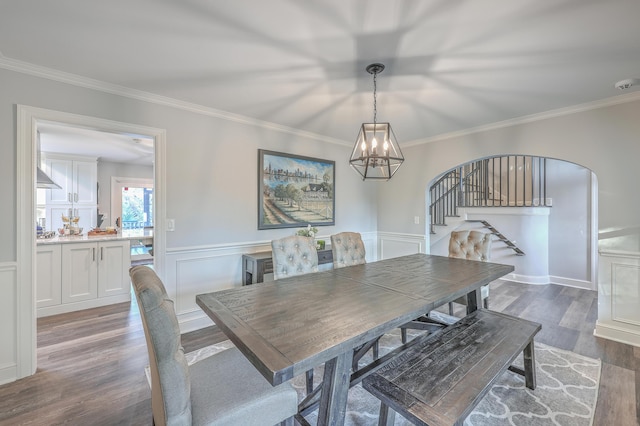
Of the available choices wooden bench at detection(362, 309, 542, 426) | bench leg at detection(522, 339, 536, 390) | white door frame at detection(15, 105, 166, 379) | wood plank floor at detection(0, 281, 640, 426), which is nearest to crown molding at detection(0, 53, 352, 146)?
white door frame at detection(15, 105, 166, 379)

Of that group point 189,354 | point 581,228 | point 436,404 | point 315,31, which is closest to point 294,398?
point 436,404

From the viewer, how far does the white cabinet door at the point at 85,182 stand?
5754mm

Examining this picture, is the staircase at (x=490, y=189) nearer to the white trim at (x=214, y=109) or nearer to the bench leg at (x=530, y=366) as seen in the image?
the white trim at (x=214, y=109)

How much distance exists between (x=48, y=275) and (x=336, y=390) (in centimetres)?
405

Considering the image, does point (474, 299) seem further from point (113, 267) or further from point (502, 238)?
point (113, 267)

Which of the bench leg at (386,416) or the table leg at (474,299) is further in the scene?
the table leg at (474,299)

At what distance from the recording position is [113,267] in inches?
151

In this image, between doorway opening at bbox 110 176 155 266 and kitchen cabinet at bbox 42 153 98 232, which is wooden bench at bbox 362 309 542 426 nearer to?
doorway opening at bbox 110 176 155 266

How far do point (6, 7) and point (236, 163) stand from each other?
2039mm

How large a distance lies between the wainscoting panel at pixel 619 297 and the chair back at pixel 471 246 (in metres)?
1.15

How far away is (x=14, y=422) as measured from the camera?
1.72 metres

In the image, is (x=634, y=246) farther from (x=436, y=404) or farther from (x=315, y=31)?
(x=315, y=31)

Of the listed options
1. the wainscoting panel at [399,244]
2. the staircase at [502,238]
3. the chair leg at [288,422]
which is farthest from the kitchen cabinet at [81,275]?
the staircase at [502,238]

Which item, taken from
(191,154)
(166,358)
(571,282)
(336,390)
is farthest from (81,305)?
(571,282)
